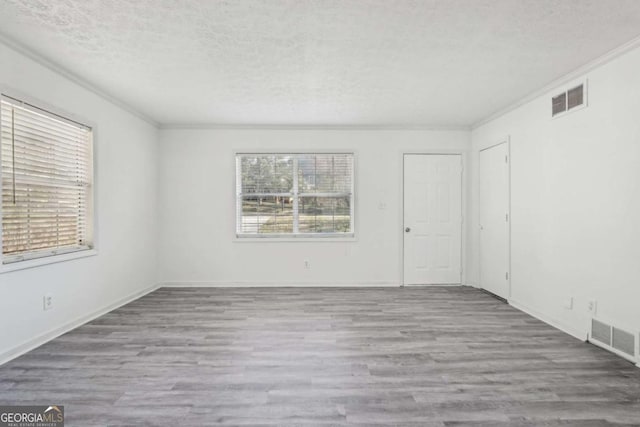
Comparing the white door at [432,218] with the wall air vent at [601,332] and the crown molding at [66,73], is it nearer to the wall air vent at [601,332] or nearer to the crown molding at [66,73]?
the wall air vent at [601,332]

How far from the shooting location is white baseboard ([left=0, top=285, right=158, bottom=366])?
2.63 m

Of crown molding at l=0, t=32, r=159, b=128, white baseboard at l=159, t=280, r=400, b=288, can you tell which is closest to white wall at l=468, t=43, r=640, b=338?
white baseboard at l=159, t=280, r=400, b=288

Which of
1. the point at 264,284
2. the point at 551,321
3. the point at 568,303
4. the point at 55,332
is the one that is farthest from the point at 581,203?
the point at 55,332

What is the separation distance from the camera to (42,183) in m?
3.01

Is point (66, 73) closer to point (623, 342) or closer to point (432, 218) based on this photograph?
point (432, 218)

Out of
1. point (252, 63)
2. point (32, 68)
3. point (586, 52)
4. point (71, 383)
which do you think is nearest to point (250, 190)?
point (252, 63)

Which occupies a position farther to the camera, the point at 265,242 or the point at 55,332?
the point at 265,242

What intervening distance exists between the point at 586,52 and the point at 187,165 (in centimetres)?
495

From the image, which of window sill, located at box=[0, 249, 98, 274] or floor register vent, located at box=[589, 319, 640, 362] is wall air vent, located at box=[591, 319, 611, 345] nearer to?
floor register vent, located at box=[589, 319, 640, 362]

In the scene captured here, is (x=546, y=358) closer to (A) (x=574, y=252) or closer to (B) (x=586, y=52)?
(A) (x=574, y=252)

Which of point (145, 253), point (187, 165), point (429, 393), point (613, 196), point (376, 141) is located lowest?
point (429, 393)

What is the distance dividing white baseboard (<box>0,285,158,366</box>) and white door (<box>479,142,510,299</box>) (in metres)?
4.93

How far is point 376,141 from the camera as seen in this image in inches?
205

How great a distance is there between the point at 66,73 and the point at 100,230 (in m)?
1.65
